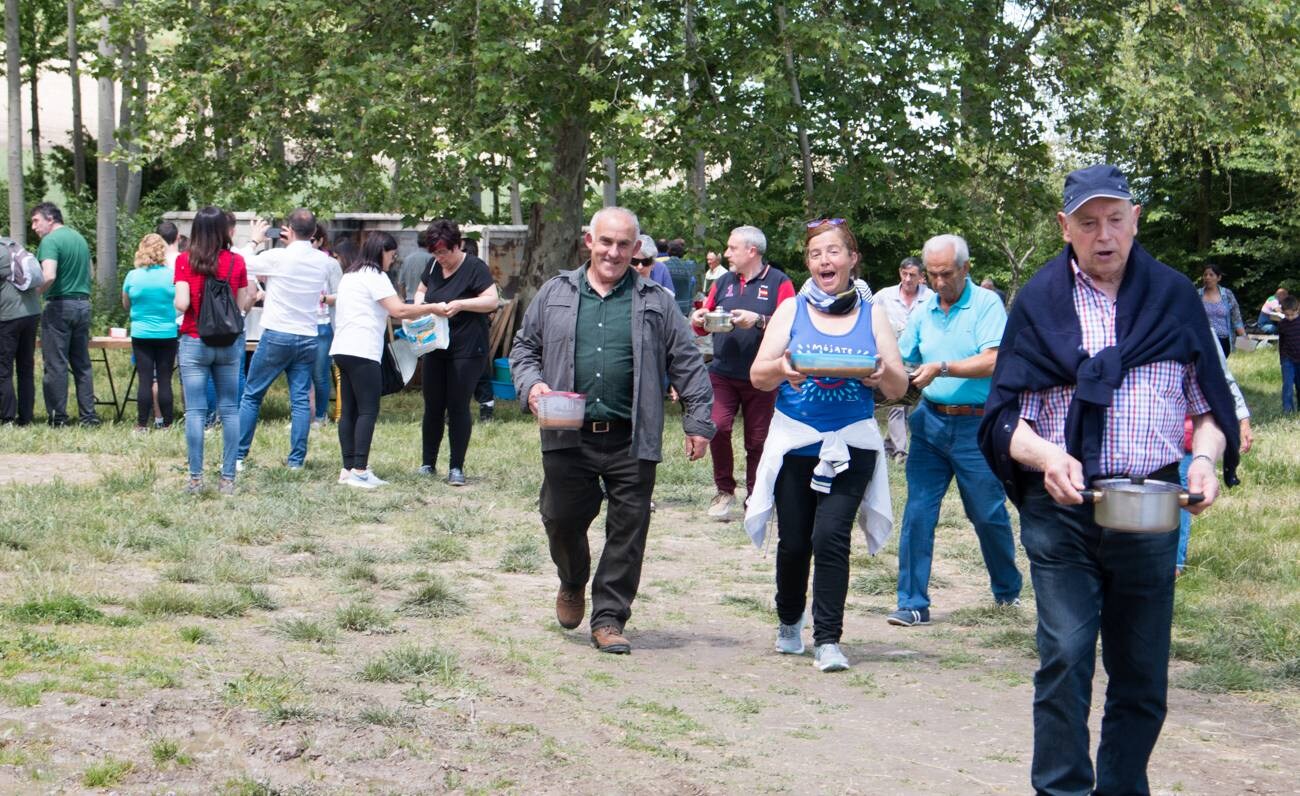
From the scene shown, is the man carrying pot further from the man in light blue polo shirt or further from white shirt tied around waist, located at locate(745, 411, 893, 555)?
the man in light blue polo shirt

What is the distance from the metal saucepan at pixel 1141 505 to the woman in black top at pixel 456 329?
8201 millimetres

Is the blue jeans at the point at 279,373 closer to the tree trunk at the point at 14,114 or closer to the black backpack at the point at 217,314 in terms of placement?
the black backpack at the point at 217,314

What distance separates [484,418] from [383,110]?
3457 millimetres

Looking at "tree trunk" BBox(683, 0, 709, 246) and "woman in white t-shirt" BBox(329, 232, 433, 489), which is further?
"tree trunk" BBox(683, 0, 709, 246)

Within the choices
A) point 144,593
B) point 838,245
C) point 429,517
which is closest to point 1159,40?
point 429,517

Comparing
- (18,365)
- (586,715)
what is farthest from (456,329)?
(586,715)

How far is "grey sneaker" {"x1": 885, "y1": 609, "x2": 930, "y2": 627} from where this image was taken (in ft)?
26.1

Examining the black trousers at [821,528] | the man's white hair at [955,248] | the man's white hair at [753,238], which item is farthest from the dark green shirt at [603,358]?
the man's white hair at [753,238]

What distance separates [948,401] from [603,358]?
5.74ft

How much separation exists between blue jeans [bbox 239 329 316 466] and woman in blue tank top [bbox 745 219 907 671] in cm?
606

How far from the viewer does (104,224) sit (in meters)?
27.3

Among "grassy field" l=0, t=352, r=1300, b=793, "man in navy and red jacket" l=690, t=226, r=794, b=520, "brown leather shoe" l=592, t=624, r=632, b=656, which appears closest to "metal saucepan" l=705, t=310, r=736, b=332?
"man in navy and red jacket" l=690, t=226, r=794, b=520

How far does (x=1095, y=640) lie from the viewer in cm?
418

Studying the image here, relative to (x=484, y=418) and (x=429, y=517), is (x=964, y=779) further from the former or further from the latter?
(x=484, y=418)
